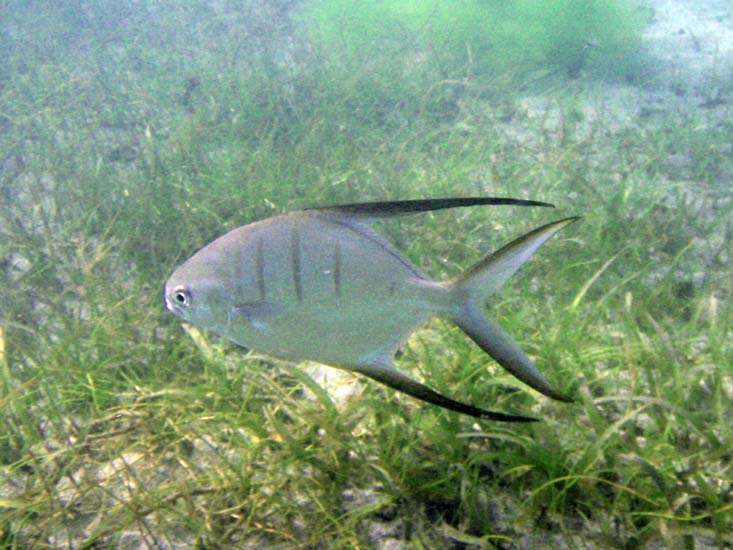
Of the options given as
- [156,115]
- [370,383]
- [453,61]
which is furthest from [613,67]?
[370,383]

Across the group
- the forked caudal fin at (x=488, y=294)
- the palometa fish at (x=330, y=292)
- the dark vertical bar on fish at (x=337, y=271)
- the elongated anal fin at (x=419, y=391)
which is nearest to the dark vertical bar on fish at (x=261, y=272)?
the palometa fish at (x=330, y=292)

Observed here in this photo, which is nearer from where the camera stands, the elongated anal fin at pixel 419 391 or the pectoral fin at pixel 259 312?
the elongated anal fin at pixel 419 391

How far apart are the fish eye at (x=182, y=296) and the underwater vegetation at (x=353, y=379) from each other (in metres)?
0.94

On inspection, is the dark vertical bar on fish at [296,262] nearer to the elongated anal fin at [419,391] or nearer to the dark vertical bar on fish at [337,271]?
the dark vertical bar on fish at [337,271]

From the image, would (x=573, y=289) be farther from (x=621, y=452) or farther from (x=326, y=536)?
(x=326, y=536)

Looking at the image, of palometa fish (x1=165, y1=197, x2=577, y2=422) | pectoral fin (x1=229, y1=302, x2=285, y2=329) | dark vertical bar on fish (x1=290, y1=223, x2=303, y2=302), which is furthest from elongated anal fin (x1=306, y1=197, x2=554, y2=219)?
pectoral fin (x1=229, y1=302, x2=285, y2=329)

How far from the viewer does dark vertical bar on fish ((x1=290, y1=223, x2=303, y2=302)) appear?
5.23ft

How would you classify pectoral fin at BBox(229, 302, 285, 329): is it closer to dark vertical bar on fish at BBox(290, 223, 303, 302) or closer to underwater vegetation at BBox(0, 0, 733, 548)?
dark vertical bar on fish at BBox(290, 223, 303, 302)

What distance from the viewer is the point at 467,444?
236cm

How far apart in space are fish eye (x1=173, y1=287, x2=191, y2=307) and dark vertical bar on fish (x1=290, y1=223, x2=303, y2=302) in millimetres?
374

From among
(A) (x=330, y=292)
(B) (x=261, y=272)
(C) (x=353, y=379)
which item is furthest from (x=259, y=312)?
(C) (x=353, y=379)

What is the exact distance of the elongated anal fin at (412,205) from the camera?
52.5 inches

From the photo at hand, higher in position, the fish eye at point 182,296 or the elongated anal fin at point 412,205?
the elongated anal fin at point 412,205

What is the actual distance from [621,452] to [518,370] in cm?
118
